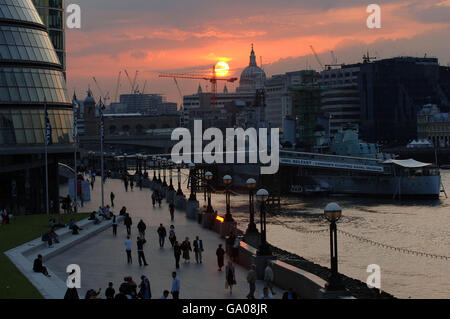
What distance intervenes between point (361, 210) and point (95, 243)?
49.3 m

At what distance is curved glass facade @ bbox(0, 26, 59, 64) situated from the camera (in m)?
59.2

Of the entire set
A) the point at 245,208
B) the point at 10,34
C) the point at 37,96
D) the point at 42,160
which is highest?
the point at 10,34

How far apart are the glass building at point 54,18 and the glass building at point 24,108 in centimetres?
2557

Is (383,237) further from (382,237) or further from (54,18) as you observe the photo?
(54,18)

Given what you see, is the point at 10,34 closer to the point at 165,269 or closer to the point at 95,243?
the point at 95,243

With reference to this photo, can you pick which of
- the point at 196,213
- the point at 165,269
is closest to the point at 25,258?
the point at 165,269

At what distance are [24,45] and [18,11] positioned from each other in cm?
274

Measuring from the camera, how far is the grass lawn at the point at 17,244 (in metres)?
24.4

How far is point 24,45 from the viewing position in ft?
199

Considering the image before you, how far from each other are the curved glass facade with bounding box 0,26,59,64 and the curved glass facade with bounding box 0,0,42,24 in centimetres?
87

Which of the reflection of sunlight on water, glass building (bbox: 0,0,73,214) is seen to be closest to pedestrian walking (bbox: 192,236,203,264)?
the reflection of sunlight on water

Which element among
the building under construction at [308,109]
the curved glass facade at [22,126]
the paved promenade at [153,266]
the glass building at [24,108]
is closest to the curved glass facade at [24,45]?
the glass building at [24,108]

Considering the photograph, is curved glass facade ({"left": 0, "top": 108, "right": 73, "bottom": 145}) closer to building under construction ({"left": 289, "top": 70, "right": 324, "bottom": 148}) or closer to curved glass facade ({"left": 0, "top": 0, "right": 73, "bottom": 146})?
curved glass facade ({"left": 0, "top": 0, "right": 73, "bottom": 146})

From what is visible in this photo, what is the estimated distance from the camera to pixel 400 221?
2776 inches
